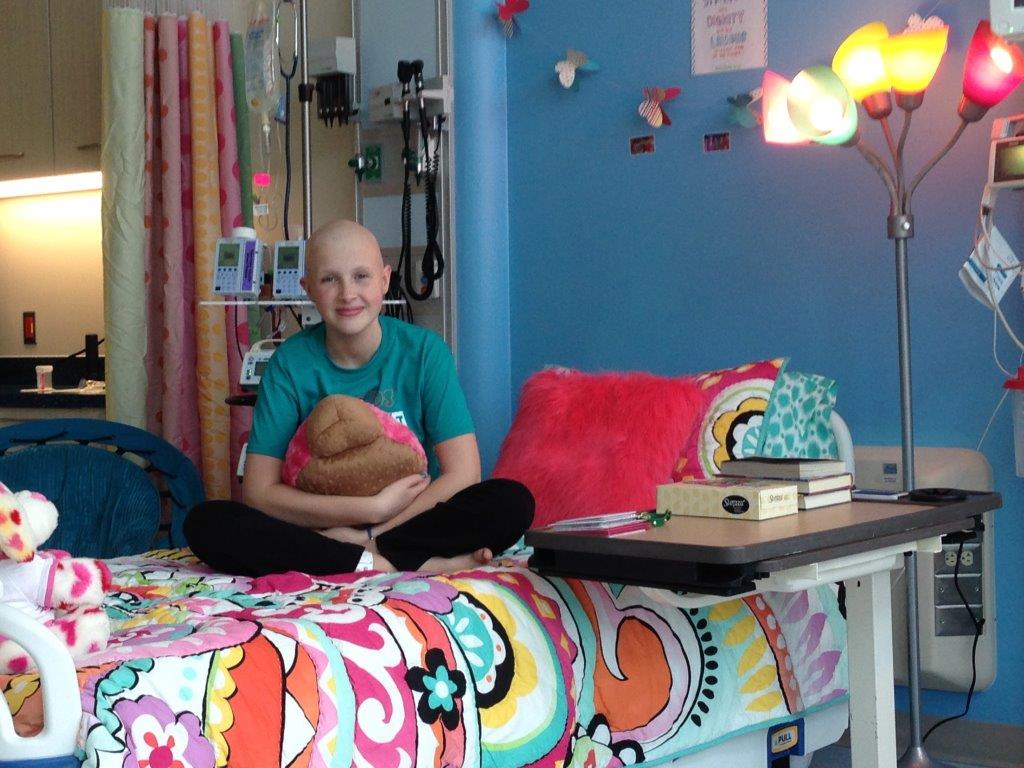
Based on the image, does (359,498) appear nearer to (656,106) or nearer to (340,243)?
(340,243)

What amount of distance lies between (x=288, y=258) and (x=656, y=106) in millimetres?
1079

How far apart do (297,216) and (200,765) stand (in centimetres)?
279

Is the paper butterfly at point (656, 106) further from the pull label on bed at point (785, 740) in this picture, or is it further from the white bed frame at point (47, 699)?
the white bed frame at point (47, 699)

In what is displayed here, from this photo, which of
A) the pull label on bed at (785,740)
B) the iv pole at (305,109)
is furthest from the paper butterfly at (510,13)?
the pull label on bed at (785,740)

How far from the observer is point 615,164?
3477 millimetres

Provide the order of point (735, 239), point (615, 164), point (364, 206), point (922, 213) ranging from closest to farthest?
point (922, 213), point (735, 239), point (615, 164), point (364, 206)

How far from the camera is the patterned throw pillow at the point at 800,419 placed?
274 cm

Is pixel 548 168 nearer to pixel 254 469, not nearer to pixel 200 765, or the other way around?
pixel 254 469

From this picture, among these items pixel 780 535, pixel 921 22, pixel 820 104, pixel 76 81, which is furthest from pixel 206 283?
pixel 780 535

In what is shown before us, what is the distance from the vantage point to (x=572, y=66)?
3490 millimetres

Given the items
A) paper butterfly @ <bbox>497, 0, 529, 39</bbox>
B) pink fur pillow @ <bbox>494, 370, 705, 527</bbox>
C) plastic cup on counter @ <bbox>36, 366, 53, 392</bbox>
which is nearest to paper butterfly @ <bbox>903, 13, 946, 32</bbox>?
pink fur pillow @ <bbox>494, 370, 705, 527</bbox>

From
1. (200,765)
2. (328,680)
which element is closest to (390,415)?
(328,680)

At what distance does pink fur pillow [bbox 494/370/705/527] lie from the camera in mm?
2725

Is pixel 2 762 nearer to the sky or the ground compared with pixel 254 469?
nearer to the ground
